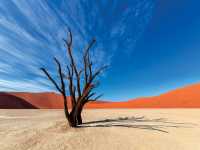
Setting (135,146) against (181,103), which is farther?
(181,103)

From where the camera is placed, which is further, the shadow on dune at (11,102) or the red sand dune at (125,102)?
the shadow on dune at (11,102)

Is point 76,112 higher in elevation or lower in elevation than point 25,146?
higher

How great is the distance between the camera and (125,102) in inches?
1917

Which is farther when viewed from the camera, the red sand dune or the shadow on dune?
the shadow on dune

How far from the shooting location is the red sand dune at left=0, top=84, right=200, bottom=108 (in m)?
36.0

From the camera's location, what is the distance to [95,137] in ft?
17.0

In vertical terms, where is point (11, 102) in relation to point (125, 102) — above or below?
above

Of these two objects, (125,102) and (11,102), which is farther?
(125,102)

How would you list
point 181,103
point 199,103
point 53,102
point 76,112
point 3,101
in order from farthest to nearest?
point 53,102 < point 3,101 < point 181,103 < point 199,103 < point 76,112

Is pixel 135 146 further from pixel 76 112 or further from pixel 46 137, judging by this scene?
pixel 76 112

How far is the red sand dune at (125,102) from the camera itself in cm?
3595

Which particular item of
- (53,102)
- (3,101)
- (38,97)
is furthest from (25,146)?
(38,97)

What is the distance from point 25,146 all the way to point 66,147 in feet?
Result: 3.96

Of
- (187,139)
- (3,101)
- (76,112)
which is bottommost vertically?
(187,139)
